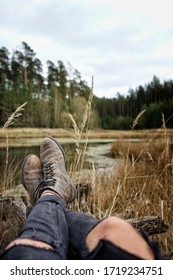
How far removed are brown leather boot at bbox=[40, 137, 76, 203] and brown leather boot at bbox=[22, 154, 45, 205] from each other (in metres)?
0.04

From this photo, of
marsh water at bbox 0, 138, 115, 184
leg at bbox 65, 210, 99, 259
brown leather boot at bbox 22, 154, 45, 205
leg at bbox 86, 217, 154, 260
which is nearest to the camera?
leg at bbox 86, 217, 154, 260

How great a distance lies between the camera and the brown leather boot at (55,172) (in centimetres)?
116

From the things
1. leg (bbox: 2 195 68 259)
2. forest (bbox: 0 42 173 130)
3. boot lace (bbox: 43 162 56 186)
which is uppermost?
forest (bbox: 0 42 173 130)

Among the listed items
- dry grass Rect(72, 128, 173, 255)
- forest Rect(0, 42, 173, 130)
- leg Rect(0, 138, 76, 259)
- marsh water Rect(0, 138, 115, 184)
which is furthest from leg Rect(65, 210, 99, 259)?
forest Rect(0, 42, 173, 130)

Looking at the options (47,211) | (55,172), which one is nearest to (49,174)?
(55,172)

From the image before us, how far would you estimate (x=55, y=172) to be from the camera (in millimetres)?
1327

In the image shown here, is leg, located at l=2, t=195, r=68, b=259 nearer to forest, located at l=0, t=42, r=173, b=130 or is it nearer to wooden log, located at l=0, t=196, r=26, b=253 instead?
wooden log, located at l=0, t=196, r=26, b=253

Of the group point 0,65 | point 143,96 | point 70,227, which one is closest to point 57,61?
point 0,65

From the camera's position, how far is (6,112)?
15.7 meters

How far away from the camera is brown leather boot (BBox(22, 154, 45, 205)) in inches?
51.6

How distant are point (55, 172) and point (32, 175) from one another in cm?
17

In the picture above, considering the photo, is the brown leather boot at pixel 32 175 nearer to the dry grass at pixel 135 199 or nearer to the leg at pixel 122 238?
Result: the dry grass at pixel 135 199
